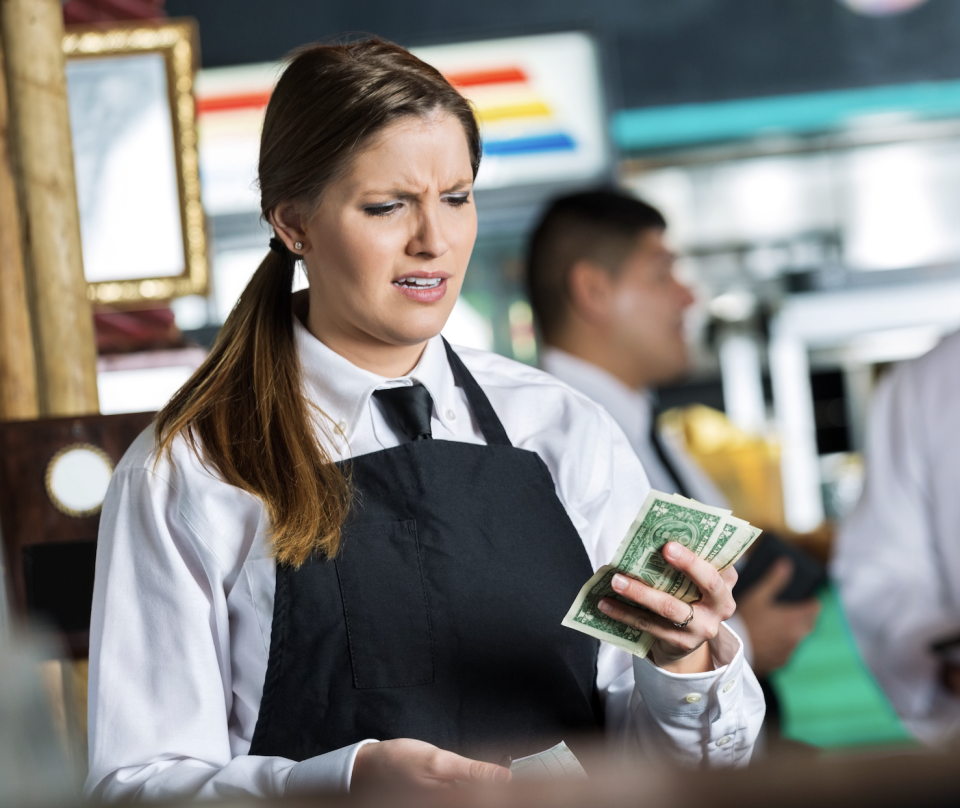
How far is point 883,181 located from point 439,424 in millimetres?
5349

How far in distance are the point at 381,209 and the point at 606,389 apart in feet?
5.05

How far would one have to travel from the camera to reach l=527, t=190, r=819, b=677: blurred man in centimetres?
275

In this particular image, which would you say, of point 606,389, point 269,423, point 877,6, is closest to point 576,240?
point 606,389

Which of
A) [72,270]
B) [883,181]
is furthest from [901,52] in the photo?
[72,270]

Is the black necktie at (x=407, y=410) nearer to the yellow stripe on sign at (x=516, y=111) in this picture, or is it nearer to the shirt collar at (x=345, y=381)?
the shirt collar at (x=345, y=381)

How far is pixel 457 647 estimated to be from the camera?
1271 millimetres

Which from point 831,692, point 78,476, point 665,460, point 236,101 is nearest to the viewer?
point 78,476

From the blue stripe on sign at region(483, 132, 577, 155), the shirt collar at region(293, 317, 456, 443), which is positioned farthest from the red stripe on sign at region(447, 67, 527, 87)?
the shirt collar at region(293, 317, 456, 443)

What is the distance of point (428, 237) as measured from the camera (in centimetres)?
125

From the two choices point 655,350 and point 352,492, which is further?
point 655,350

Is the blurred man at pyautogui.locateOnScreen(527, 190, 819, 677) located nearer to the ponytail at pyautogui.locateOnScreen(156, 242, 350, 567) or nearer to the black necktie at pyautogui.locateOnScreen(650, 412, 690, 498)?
the black necktie at pyautogui.locateOnScreen(650, 412, 690, 498)

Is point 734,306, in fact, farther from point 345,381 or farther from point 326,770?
point 326,770

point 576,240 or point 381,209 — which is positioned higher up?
point 381,209

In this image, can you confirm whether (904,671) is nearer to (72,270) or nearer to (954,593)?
(954,593)
